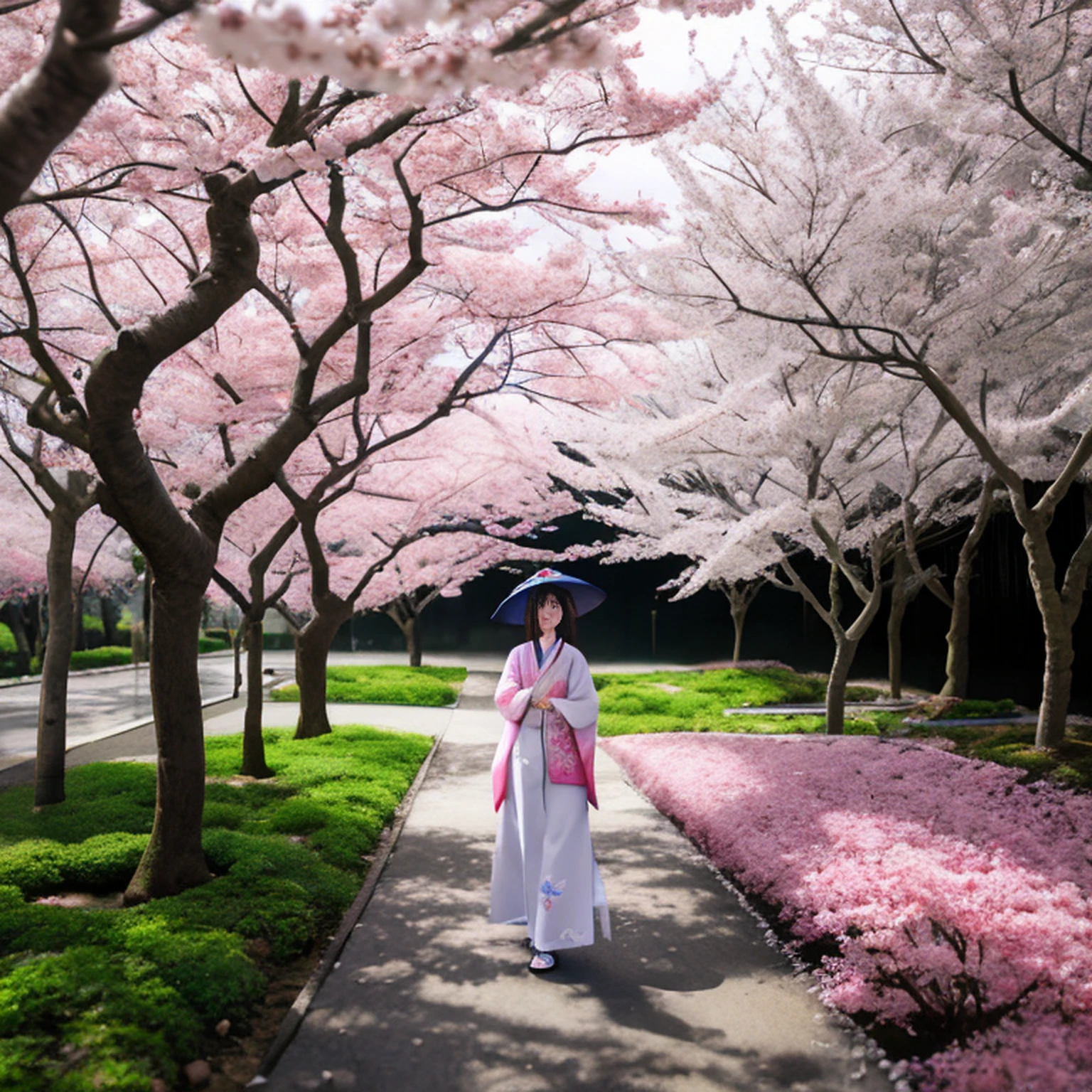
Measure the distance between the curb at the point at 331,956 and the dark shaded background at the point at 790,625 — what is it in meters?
11.1

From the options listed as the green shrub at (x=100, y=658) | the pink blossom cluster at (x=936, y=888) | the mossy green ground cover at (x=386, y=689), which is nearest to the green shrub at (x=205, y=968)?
the pink blossom cluster at (x=936, y=888)

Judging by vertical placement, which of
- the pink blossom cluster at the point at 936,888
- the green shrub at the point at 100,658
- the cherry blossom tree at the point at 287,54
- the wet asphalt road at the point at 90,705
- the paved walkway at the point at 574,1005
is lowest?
the paved walkway at the point at 574,1005

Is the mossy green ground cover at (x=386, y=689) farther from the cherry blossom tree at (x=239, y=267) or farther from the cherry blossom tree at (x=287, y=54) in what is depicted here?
the cherry blossom tree at (x=287, y=54)

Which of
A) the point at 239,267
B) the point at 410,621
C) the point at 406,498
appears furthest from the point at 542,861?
the point at 410,621

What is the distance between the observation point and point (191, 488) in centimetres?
991

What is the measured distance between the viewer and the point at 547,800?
4.79m

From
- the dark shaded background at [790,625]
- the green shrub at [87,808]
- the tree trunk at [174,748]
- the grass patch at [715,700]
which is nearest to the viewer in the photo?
the tree trunk at [174,748]

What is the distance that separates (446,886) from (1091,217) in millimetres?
7400

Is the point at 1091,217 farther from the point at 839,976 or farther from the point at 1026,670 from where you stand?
the point at 1026,670

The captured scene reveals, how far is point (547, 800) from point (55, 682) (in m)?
5.40

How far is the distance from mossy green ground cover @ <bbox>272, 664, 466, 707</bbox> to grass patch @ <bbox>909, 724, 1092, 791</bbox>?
10078mm

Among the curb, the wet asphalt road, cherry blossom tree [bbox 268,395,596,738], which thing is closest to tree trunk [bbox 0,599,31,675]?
the wet asphalt road

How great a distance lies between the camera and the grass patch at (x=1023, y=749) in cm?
732

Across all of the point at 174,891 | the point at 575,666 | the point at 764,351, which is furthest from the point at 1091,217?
the point at 174,891
